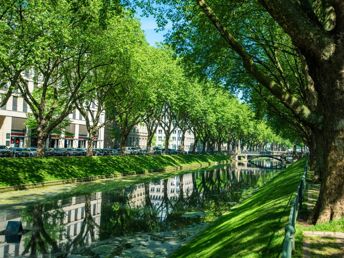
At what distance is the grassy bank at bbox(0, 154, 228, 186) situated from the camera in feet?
98.1

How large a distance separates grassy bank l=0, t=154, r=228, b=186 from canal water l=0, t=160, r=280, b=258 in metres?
4.73

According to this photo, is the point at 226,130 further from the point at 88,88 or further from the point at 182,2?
the point at 182,2

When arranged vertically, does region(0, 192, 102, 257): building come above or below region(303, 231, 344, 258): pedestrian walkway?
below

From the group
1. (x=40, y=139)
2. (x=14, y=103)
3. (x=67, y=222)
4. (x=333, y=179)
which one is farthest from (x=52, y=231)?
(x=14, y=103)

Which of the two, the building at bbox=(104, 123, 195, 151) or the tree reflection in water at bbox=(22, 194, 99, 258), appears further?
the building at bbox=(104, 123, 195, 151)

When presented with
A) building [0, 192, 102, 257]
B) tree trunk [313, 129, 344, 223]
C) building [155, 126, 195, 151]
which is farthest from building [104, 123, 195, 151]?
tree trunk [313, 129, 344, 223]

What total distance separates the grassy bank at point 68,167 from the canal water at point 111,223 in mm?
4726

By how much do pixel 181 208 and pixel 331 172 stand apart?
52.7 ft

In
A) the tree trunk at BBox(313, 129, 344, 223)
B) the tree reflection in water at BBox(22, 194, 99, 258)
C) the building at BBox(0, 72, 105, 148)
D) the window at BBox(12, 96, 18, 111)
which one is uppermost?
the window at BBox(12, 96, 18, 111)

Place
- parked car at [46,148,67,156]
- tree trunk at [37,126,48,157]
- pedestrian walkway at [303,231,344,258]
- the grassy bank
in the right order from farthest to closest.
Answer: parked car at [46,148,67,156]
tree trunk at [37,126,48,157]
the grassy bank
pedestrian walkway at [303,231,344,258]

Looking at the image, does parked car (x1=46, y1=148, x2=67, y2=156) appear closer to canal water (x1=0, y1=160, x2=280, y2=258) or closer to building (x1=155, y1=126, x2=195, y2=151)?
canal water (x1=0, y1=160, x2=280, y2=258)

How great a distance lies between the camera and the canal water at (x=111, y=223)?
615 inches

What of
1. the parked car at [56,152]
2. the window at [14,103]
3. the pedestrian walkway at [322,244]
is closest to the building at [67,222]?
the pedestrian walkway at [322,244]

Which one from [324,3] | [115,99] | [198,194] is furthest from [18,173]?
[324,3]
